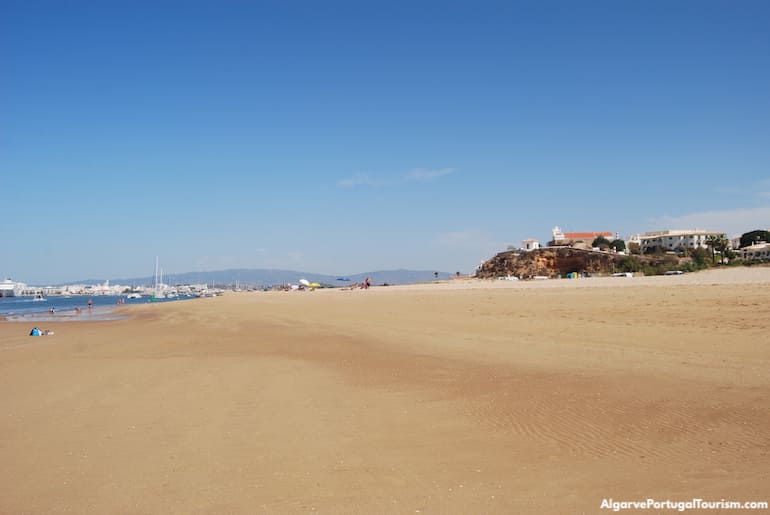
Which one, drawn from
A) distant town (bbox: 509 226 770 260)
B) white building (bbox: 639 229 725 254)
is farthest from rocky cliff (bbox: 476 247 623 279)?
white building (bbox: 639 229 725 254)

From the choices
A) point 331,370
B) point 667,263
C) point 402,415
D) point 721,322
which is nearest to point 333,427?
point 402,415

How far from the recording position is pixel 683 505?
12.3 feet

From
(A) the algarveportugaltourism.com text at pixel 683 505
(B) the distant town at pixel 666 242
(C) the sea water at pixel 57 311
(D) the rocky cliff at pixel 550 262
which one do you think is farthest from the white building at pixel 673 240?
(A) the algarveportugaltourism.com text at pixel 683 505

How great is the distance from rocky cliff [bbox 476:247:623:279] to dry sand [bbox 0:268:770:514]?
5908 cm

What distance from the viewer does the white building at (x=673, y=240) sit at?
283 feet

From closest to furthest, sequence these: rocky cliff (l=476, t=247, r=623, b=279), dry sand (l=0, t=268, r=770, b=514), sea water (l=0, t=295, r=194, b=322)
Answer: dry sand (l=0, t=268, r=770, b=514)
sea water (l=0, t=295, r=194, b=322)
rocky cliff (l=476, t=247, r=623, b=279)

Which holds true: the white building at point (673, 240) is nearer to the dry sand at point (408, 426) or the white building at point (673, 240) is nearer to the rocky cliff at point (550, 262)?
the rocky cliff at point (550, 262)

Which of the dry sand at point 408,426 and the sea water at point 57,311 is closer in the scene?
the dry sand at point 408,426

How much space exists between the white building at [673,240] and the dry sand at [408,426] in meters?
86.7

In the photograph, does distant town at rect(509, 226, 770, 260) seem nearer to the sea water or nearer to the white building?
the white building

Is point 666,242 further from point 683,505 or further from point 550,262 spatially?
point 683,505

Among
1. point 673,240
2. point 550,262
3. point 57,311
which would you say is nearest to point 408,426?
point 57,311

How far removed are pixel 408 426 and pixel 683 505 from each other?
2.96 metres

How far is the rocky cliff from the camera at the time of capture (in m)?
67.7
